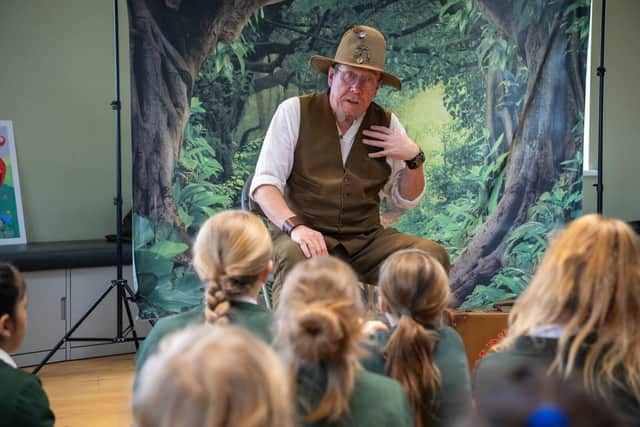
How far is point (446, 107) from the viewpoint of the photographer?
4637mm

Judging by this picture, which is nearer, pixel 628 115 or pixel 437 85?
pixel 437 85

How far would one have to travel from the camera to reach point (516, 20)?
4574mm

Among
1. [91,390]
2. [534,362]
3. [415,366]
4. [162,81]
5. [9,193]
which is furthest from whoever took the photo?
[9,193]

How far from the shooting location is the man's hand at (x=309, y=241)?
9.29ft

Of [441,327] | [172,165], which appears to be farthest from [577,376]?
[172,165]

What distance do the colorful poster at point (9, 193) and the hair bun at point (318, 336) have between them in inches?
134

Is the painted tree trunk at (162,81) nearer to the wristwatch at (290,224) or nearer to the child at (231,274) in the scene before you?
the wristwatch at (290,224)

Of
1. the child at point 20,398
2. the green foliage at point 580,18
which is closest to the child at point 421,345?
the child at point 20,398

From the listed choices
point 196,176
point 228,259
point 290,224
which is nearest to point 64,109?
point 196,176

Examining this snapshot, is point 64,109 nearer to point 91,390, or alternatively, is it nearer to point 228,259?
point 91,390

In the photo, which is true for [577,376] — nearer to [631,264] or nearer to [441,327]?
[631,264]

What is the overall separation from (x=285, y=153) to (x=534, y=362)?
186cm

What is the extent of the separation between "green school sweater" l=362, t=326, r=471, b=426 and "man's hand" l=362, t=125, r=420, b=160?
4.62ft

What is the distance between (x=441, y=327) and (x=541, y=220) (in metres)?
2.91
